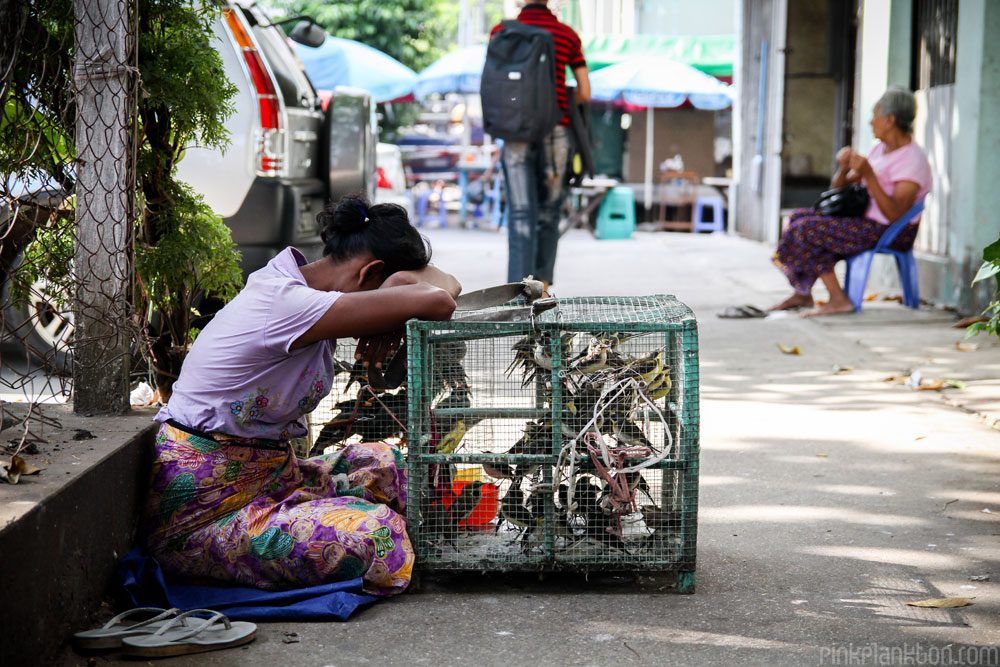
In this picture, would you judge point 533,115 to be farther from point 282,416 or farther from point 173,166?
point 282,416

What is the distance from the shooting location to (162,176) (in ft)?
12.2

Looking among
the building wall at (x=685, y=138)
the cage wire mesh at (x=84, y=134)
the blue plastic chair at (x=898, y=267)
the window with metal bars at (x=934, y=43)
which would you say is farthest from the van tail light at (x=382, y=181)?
the cage wire mesh at (x=84, y=134)

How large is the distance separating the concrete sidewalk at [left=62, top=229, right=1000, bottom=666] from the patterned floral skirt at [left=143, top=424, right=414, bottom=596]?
0.54 feet

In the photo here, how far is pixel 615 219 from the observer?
617 inches

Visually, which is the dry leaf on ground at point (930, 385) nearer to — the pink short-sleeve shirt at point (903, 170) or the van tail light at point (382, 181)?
the pink short-sleeve shirt at point (903, 170)

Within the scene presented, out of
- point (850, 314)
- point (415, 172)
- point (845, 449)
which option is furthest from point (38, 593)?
point (415, 172)

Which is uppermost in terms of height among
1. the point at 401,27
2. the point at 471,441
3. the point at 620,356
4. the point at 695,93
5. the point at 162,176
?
the point at 401,27

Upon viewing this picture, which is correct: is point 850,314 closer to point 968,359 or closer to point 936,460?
point 968,359

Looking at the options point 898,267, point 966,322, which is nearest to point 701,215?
point 898,267

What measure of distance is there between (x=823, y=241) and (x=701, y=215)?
394 inches

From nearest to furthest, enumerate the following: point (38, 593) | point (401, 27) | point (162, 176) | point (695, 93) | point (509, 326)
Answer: point (38, 593) < point (509, 326) < point (162, 176) < point (695, 93) < point (401, 27)

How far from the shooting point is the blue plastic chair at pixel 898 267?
7457 millimetres

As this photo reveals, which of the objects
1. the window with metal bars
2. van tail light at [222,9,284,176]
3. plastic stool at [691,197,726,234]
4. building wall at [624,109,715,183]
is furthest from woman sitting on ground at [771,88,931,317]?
building wall at [624,109,715,183]

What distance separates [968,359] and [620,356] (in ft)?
12.4
